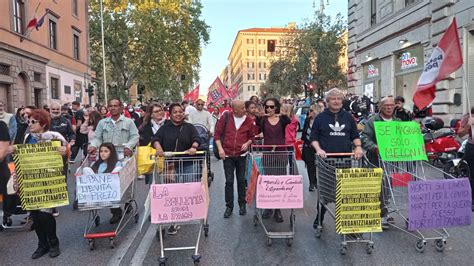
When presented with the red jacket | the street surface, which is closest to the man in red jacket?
the red jacket

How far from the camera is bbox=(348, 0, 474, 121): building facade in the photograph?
14945 mm

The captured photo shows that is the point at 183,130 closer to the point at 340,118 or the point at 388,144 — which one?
the point at 340,118

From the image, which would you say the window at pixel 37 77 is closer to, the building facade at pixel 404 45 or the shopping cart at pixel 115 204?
the building facade at pixel 404 45

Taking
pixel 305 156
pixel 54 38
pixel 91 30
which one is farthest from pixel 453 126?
pixel 91 30

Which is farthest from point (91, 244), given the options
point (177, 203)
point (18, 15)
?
point (18, 15)

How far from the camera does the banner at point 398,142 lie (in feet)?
17.3

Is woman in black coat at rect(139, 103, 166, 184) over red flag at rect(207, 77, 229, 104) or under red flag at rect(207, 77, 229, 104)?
under

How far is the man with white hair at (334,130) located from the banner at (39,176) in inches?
130

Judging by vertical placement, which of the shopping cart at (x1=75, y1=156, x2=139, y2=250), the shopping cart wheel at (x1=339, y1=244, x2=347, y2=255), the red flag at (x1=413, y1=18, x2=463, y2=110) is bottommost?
the shopping cart wheel at (x1=339, y1=244, x2=347, y2=255)

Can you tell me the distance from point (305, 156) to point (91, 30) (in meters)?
42.4

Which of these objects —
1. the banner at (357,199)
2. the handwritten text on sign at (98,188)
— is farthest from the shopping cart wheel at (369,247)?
the handwritten text on sign at (98,188)

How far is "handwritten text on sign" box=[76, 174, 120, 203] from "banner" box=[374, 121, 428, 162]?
3425 mm

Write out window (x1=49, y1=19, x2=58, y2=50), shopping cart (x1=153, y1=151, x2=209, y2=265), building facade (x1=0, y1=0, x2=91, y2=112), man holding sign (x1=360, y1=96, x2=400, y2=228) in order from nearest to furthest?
shopping cart (x1=153, y1=151, x2=209, y2=265) < man holding sign (x1=360, y1=96, x2=400, y2=228) < building facade (x1=0, y1=0, x2=91, y2=112) < window (x1=49, y1=19, x2=58, y2=50)

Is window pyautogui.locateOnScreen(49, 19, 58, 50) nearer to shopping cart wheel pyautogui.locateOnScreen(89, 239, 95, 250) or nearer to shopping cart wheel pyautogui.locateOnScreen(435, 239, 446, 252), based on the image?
shopping cart wheel pyautogui.locateOnScreen(89, 239, 95, 250)
